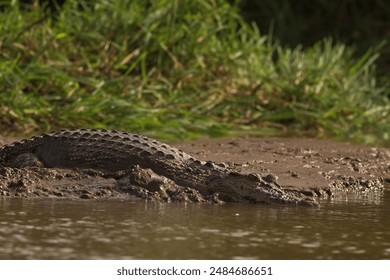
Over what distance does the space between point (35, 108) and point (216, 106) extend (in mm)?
2007

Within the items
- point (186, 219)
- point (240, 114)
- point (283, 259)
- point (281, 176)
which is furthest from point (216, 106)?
point (283, 259)

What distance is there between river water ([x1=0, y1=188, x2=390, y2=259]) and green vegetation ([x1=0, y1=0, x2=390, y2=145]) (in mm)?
3514

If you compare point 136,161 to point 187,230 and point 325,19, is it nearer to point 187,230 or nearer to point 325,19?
point 187,230

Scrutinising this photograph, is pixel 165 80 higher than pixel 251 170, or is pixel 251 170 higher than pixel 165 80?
pixel 165 80

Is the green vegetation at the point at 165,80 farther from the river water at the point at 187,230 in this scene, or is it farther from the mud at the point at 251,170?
the river water at the point at 187,230

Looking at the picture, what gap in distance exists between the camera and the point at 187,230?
16.0ft

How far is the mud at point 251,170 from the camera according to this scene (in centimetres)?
582

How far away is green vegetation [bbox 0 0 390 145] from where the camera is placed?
9.20m

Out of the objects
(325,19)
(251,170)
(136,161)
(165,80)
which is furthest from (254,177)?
(325,19)

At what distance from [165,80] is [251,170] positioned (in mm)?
3278

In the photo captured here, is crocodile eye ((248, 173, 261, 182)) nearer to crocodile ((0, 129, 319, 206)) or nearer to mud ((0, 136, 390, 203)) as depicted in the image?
crocodile ((0, 129, 319, 206))

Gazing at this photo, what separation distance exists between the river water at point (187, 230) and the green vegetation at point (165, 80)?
11.5 feet

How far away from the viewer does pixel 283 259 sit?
4266mm

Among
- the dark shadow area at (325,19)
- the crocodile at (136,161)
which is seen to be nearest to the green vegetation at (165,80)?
the crocodile at (136,161)
